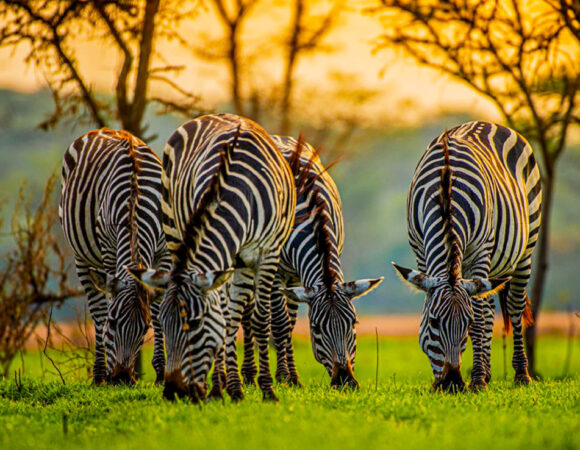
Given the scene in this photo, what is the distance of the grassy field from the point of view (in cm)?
585

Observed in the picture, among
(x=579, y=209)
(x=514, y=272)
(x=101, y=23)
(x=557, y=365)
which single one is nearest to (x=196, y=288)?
(x=514, y=272)

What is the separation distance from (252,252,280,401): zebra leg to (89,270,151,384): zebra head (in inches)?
48.4

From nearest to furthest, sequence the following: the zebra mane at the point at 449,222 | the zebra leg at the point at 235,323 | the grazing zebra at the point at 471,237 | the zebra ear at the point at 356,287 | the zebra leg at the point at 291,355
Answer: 1. the zebra leg at the point at 235,323
2. the grazing zebra at the point at 471,237
3. the zebra mane at the point at 449,222
4. the zebra ear at the point at 356,287
5. the zebra leg at the point at 291,355

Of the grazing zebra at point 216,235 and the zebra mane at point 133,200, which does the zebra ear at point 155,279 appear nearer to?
the grazing zebra at point 216,235

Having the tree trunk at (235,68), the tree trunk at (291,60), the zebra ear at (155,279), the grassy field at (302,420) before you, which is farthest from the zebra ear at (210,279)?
the tree trunk at (291,60)

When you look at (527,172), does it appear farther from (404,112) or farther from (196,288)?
(404,112)

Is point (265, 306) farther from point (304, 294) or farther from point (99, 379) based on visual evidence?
point (99, 379)

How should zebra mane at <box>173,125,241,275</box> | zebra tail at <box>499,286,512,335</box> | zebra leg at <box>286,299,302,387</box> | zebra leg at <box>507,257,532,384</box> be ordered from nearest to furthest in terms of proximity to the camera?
zebra mane at <box>173,125,241,275</box>
zebra leg at <box>286,299,302,387</box>
zebra leg at <box>507,257,532,384</box>
zebra tail at <box>499,286,512,335</box>

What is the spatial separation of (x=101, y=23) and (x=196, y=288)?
26.9 feet

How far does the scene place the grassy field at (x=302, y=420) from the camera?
19.2 ft

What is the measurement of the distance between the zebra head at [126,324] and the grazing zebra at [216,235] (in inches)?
29.0

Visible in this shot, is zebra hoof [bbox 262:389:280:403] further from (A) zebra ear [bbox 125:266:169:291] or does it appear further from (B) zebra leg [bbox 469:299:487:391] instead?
(B) zebra leg [bbox 469:299:487:391]

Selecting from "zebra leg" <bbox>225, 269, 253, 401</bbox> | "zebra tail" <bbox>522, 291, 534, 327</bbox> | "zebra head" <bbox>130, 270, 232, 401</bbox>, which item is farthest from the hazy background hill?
Result: "zebra head" <bbox>130, 270, 232, 401</bbox>

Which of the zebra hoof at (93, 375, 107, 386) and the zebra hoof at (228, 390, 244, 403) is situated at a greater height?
the zebra hoof at (228, 390, 244, 403)
